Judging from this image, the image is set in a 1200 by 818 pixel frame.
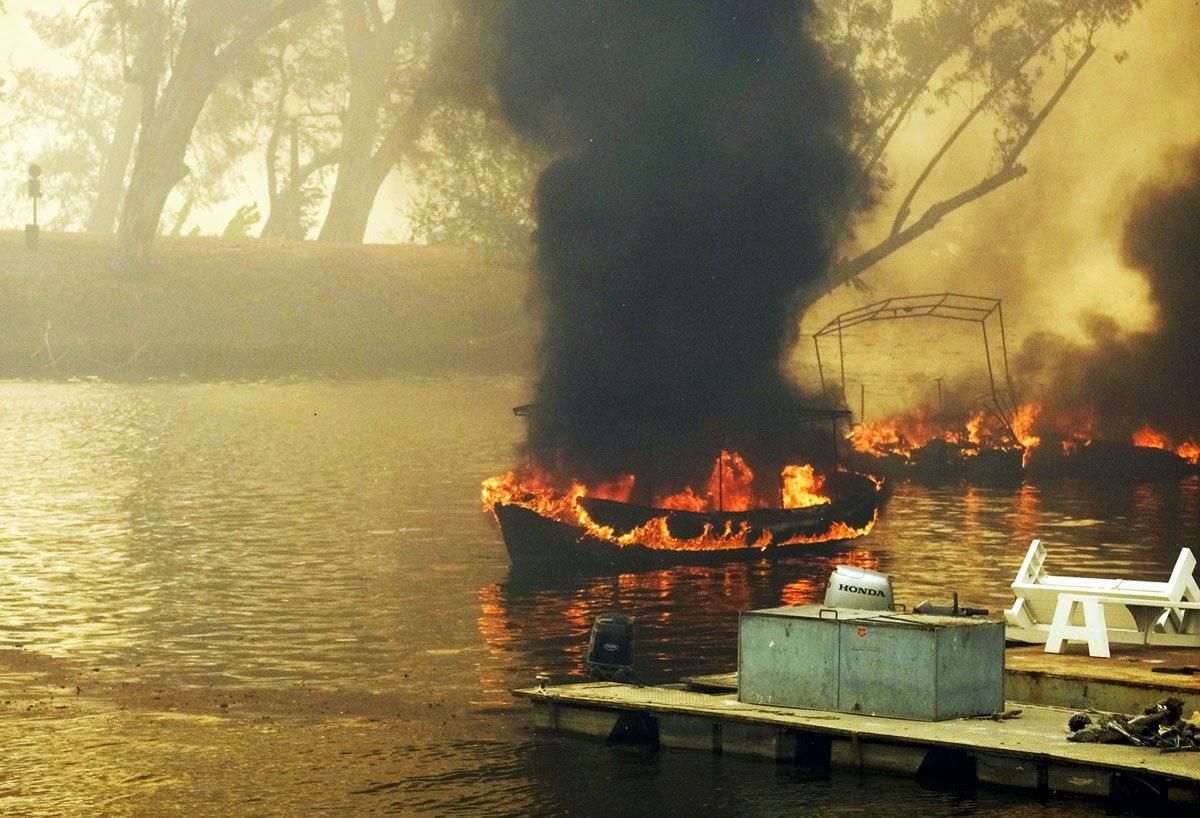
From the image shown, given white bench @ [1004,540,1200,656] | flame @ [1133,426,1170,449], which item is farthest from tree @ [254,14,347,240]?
white bench @ [1004,540,1200,656]

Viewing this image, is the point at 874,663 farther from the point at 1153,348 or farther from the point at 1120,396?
the point at 1153,348

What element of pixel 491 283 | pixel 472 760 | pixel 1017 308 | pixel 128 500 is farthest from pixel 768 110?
pixel 491 283

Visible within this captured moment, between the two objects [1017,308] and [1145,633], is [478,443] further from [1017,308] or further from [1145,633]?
[1145,633]

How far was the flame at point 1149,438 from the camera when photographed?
2180 inches

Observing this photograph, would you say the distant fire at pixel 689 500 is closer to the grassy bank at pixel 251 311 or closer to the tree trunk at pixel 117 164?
the grassy bank at pixel 251 311

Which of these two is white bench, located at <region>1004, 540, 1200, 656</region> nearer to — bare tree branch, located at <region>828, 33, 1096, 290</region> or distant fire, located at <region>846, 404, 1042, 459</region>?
distant fire, located at <region>846, 404, 1042, 459</region>

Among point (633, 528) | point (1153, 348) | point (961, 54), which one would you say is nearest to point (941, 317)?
point (1153, 348)

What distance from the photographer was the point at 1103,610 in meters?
23.5

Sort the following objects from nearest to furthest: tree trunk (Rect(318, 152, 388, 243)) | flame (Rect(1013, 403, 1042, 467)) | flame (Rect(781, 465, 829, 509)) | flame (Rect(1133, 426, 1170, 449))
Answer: flame (Rect(781, 465, 829, 509)) < flame (Rect(1013, 403, 1042, 467)) < flame (Rect(1133, 426, 1170, 449)) < tree trunk (Rect(318, 152, 388, 243))

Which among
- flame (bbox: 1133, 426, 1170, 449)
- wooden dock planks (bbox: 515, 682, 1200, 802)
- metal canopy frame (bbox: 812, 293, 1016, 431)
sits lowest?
wooden dock planks (bbox: 515, 682, 1200, 802)

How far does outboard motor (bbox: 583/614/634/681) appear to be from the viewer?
2255cm

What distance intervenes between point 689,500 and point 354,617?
10.1 m

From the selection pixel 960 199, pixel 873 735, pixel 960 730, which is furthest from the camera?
pixel 960 199

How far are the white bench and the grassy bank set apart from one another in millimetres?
56297
